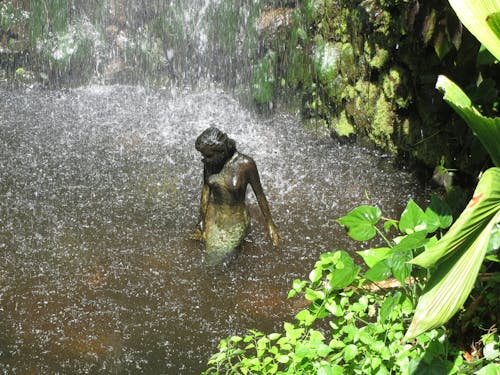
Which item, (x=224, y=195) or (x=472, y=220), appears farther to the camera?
(x=224, y=195)

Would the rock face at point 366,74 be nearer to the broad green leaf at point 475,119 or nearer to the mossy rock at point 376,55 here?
the mossy rock at point 376,55

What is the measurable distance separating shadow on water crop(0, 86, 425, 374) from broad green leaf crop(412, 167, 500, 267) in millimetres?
2762

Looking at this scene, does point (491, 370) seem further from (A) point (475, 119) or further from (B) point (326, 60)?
(B) point (326, 60)

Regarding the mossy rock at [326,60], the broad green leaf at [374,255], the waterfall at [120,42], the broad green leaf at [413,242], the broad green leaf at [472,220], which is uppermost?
the waterfall at [120,42]

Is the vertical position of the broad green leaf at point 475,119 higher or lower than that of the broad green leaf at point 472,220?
higher

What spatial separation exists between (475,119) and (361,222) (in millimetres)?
628

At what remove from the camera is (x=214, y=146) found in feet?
15.1

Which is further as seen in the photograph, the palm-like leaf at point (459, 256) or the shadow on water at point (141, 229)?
the shadow on water at point (141, 229)

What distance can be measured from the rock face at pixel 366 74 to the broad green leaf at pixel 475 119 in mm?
3323

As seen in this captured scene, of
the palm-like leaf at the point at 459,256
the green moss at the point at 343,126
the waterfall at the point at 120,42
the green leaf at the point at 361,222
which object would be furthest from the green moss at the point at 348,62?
the palm-like leaf at the point at 459,256

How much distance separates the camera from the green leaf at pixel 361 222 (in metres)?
2.07

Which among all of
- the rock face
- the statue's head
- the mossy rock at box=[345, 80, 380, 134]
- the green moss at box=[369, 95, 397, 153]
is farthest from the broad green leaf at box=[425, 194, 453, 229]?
the mossy rock at box=[345, 80, 380, 134]

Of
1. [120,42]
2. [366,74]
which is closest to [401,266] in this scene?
[366,74]

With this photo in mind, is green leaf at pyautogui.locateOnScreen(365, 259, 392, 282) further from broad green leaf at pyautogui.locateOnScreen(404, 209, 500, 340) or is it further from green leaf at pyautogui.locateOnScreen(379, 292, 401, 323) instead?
broad green leaf at pyautogui.locateOnScreen(404, 209, 500, 340)
